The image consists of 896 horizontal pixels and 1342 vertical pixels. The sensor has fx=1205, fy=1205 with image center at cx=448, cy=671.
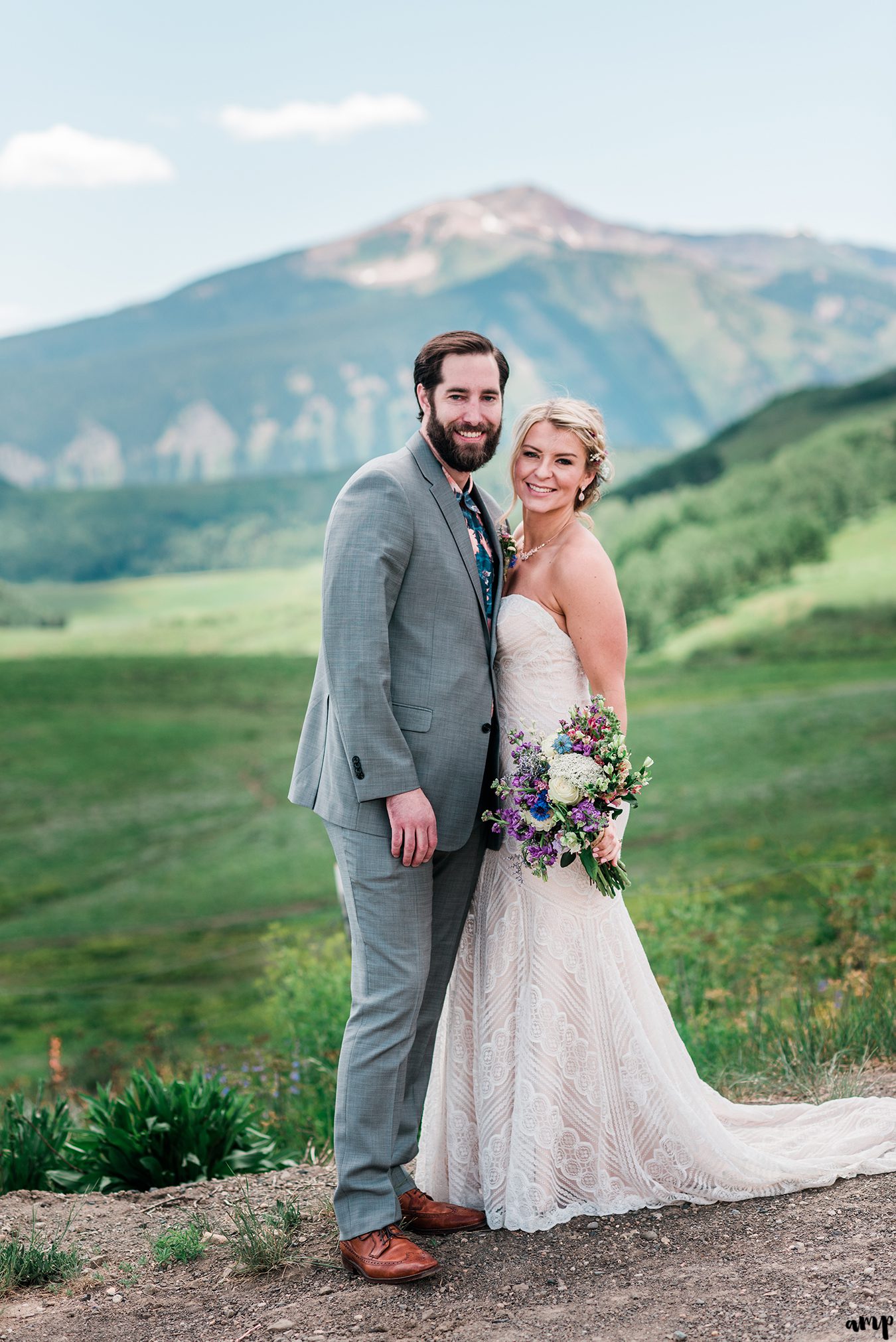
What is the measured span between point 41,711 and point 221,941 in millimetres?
4267

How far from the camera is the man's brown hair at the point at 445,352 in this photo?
9.68 ft

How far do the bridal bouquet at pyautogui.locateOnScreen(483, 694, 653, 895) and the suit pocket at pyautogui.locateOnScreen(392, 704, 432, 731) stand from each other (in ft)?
0.75

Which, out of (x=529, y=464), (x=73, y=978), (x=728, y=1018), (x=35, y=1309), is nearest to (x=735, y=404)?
(x=73, y=978)

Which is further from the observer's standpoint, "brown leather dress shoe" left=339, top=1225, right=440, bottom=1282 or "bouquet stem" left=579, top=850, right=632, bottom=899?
"bouquet stem" left=579, top=850, right=632, bottom=899

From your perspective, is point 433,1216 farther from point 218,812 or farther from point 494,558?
point 218,812

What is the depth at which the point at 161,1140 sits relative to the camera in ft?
13.2

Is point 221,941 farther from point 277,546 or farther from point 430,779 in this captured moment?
point 430,779

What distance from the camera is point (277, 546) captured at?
17.2 m

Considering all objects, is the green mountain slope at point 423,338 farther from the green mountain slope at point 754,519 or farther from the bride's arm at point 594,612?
the bride's arm at point 594,612

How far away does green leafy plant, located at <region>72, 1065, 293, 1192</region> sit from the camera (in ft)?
13.1

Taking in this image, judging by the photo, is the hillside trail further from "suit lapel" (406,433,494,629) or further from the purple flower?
"suit lapel" (406,433,494,629)

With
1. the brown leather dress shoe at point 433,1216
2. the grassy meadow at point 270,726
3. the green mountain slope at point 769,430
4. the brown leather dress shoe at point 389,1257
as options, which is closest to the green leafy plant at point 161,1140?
the brown leather dress shoe at point 433,1216

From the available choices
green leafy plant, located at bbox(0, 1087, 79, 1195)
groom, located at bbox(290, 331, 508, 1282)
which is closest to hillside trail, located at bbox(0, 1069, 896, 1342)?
groom, located at bbox(290, 331, 508, 1282)

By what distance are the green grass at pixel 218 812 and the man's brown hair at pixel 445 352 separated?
8.56 m
